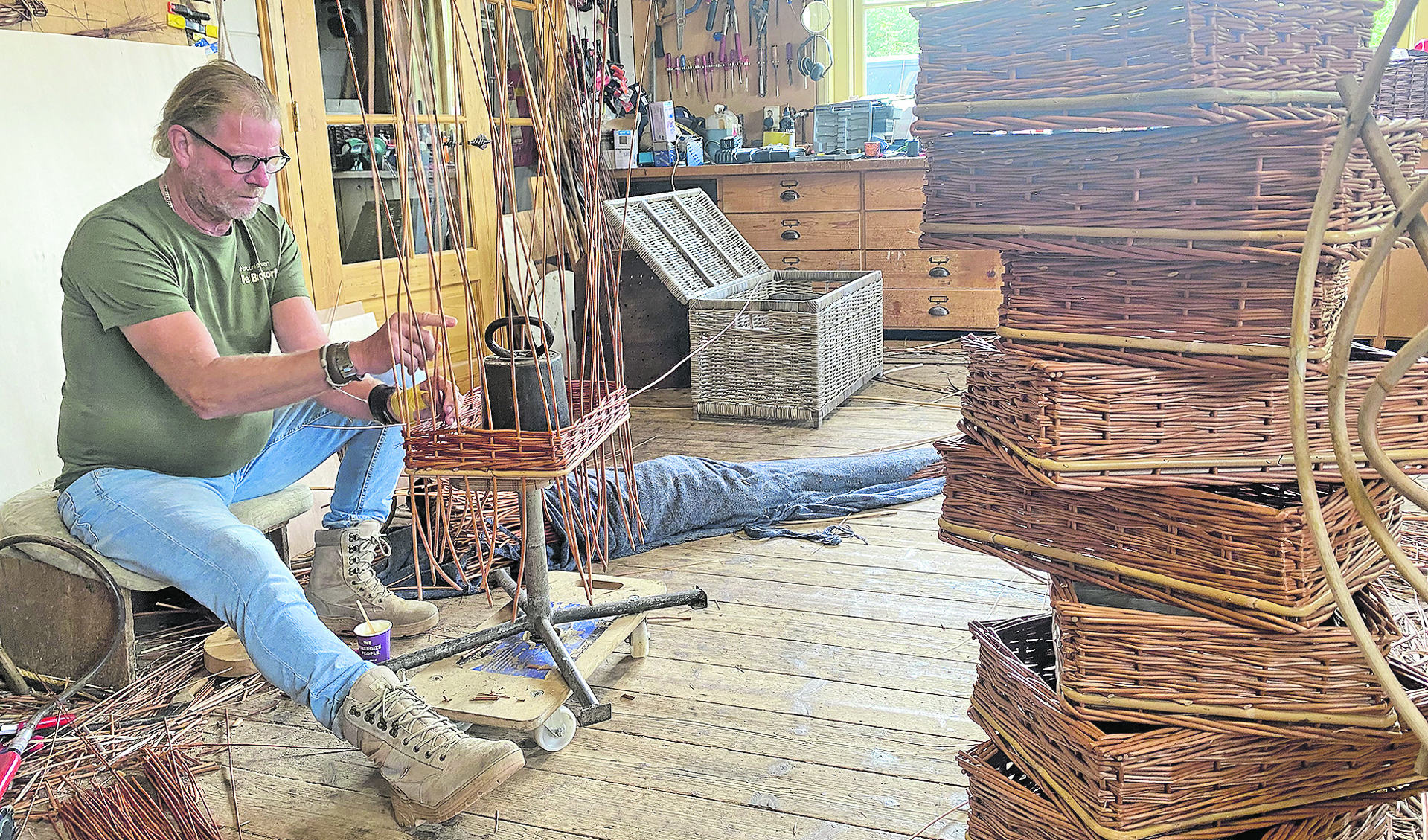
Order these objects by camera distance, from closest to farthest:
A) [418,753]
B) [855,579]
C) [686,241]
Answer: [418,753] → [855,579] → [686,241]

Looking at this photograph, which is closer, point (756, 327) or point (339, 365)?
point (339, 365)

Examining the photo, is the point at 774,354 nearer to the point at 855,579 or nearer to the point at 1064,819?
the point at 855,579

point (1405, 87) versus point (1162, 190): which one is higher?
point (1405, 87)

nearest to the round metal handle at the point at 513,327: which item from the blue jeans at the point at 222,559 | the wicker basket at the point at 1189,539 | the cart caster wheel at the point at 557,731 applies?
the blue jeans at the point at 222,559

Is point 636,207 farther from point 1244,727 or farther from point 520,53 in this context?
point 1244,727

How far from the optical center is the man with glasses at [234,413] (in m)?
1.75

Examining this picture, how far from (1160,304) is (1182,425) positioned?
14 centimetres

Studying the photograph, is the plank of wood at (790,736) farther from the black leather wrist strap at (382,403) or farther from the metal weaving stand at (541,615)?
the black leather wrist strap at (382,403)

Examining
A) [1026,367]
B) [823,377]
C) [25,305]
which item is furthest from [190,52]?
[1026,367]

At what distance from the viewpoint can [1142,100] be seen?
46.6 inches

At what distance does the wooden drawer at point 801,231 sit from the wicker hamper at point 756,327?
591mm

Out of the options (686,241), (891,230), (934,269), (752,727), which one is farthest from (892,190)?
(752,727)

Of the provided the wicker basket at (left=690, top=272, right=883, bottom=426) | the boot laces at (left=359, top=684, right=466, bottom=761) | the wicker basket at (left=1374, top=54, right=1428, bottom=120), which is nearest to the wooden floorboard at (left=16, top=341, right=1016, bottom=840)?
the boot laces at (left=359, top=684, right=466, bottom=761)

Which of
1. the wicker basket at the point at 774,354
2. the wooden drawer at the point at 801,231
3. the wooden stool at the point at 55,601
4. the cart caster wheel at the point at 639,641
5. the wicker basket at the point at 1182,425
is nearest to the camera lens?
the wicker basket at the point at 1182,425
